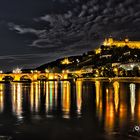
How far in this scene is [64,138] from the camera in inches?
870

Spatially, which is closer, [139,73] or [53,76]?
[139,73]

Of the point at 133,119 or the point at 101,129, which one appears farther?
the point at 133,119

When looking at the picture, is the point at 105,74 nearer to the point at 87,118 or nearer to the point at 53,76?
the point at 53,76

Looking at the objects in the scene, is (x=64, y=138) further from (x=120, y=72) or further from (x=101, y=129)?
(x=120, y=72)

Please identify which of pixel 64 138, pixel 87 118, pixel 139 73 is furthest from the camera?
pixel 139 73

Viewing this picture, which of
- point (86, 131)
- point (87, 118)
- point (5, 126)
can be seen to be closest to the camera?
point (86, 131)

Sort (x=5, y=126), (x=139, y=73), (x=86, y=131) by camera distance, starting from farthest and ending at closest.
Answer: (x=139, y=73)
(x=5, y=126)
(x=86, y=131)

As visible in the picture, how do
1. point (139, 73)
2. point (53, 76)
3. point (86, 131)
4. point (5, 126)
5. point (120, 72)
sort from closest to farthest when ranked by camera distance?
point (86, 131), point (5, 126), point (139, 73), point (120, 72), point (53, 76)

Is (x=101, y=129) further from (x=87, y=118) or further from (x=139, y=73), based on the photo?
(x=139, y=73)

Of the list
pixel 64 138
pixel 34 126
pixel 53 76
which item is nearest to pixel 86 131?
pixel 64 138

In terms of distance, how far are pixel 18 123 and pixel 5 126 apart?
177cm

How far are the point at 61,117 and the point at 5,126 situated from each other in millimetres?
6770

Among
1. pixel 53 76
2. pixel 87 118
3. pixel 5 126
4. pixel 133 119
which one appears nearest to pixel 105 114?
pixel 87 118

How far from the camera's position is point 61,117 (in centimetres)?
3278
